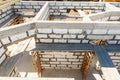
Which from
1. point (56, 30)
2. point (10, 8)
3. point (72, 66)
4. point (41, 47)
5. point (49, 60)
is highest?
point (10, 8)

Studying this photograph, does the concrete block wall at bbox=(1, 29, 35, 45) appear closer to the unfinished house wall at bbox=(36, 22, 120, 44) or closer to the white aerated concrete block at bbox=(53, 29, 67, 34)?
the unfinished house wall at bbox=(36, 22, 120, 44)

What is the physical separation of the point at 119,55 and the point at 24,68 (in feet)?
16.6

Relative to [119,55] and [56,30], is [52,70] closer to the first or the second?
[56,30]

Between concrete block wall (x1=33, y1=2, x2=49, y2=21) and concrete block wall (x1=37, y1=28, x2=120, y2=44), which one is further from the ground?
concrete block wall (x1=33, y1=2, x2=49, y2=21)

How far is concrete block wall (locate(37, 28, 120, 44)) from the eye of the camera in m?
4.82

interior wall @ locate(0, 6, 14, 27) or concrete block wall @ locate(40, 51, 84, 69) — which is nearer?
concrete block wall @ locate(40, 51, 84, 69)

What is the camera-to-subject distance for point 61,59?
6.26 m

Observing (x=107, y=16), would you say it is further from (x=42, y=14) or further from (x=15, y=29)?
(x=15, y=29)

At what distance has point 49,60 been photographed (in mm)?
6371

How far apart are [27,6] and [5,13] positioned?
1.47m

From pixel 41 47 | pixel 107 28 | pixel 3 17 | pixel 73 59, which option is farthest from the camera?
pixel 3 17

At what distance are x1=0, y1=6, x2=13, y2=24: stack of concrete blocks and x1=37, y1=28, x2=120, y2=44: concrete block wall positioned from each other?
418 centimetres

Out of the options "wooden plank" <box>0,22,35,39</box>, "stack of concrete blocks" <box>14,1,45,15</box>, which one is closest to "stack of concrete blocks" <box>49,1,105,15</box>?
"stack of concrete blocks" <box>14,1,45,15</box>

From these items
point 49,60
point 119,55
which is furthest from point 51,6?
point 119,55
